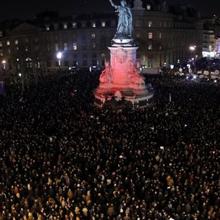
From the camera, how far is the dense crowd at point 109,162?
1908 centimetres

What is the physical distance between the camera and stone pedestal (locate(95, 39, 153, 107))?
47.0 metres

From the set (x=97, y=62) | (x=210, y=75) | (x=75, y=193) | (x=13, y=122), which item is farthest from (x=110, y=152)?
(x=97, y=62)

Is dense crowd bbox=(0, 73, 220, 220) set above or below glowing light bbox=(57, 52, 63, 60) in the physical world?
above

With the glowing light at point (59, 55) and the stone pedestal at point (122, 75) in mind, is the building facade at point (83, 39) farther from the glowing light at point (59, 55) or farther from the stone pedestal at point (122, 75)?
the stone pedestal at point (122, 75)

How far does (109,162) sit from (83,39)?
82808 millimetres

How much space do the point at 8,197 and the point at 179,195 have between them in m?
7.50

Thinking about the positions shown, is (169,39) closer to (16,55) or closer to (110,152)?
(16,55)

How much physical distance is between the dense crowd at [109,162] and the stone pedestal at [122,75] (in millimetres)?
7953

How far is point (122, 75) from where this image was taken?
48.5 metres

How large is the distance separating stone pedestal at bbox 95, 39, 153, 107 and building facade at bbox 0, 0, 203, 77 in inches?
2098

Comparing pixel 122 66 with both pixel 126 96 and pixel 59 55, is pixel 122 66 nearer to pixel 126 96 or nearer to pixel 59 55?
pixel 126 96

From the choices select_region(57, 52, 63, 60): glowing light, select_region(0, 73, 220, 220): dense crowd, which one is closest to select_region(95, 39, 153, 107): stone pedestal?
select_region(0, 73, 220, 220): dense crowd

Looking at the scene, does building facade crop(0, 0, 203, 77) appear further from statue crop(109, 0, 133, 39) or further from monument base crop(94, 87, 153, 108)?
monument base crop(94, 87, 153, 108)

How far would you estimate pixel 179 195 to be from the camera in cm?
2009
